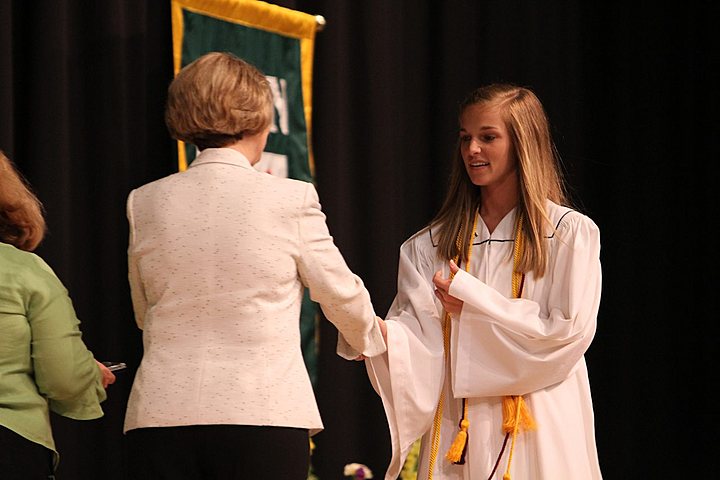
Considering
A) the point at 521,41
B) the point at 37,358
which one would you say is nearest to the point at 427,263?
the point at 37,358

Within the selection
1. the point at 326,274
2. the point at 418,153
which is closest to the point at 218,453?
the point at 326,274

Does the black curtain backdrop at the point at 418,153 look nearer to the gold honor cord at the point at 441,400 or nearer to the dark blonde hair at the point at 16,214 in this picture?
the dark blonde hair at the point at 16,214

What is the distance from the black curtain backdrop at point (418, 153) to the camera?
12.9 ft

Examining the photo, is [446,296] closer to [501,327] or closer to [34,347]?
[501,327]

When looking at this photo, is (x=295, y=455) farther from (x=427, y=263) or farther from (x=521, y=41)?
(x=521, y=41)

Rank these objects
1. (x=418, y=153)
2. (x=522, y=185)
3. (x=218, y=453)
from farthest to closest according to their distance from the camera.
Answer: (x=418, y=153) < (x=522, y=185) < (x=218, y=453)

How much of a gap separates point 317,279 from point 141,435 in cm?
57

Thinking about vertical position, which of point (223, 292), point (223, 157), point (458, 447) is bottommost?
point (458, 447)

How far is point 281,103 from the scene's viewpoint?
453cm

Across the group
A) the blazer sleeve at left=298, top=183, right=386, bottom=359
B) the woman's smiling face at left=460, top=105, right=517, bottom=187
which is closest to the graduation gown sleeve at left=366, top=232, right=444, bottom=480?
the woman's smiling face at left=460, top=105, right=517, bottom=187

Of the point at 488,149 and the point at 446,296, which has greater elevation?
the point at 488,149

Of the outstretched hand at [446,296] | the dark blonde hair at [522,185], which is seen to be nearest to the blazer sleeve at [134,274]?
the outstretched hand at [446,296]

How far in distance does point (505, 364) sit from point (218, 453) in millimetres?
1272

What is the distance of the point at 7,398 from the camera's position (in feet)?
8.81
